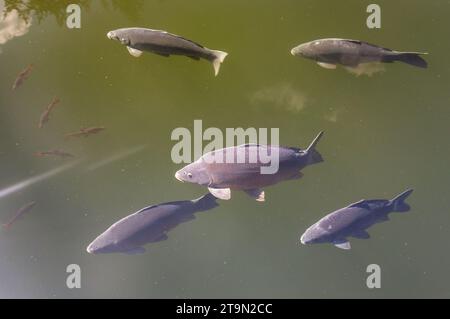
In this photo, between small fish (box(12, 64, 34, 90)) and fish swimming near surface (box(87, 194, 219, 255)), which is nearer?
fish swimming near surface (box(87, 194, 219, 255))

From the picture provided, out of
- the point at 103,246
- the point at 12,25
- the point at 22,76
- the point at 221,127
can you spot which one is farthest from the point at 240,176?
the point at 12,25

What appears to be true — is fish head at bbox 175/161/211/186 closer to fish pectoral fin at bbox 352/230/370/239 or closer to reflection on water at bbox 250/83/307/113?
reflection on water at bbox 250/83/307/113

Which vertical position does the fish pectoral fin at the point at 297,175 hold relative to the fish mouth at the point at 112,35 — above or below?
below

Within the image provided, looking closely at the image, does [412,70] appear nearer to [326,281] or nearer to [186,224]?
[326,281]

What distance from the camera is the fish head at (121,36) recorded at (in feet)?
5.60

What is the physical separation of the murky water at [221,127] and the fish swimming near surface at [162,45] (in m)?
0.14

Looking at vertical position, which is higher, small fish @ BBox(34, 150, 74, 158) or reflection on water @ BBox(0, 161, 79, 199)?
small fish @ BBox(34, 150, 74, 158)

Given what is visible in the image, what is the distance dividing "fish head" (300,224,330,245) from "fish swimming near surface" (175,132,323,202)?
247mm

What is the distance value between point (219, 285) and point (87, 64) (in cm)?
108

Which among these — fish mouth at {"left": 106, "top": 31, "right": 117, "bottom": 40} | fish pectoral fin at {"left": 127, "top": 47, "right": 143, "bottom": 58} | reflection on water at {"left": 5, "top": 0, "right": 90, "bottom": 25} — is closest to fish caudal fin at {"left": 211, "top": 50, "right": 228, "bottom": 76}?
fish pectoral fin at {"left": 127, "top": 47, "right": 143, "bottom": 58}

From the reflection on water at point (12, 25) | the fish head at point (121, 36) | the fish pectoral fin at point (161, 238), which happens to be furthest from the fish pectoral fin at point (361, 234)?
the reflection on water at point (12, 25)

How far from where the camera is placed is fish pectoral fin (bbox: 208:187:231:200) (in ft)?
5.51

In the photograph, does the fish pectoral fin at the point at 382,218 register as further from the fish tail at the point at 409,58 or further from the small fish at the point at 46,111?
the small fish at the point at 46,111
